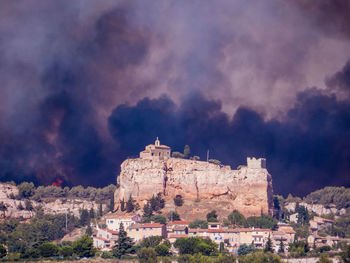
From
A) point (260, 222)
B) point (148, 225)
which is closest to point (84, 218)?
point (148, 225)

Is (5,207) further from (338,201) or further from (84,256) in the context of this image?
(338,201)

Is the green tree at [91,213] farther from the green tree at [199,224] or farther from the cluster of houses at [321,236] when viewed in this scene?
the cluster of houses at [321,236]

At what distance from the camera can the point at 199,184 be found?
260ft

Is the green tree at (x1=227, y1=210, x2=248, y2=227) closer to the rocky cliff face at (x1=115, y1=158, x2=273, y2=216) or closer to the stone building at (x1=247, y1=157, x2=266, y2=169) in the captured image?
the rocky cliff face at (x1=115, y1=158, x2=273, y2=216)

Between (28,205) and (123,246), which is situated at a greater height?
(28,205)

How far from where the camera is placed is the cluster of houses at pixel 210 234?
70312 mm

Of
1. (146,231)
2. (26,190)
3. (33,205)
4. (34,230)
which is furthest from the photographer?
(26,190)

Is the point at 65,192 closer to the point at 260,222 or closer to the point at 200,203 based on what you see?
the point at 200,203

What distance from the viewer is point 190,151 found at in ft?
286

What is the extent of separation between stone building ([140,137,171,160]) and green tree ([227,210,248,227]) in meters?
10.2

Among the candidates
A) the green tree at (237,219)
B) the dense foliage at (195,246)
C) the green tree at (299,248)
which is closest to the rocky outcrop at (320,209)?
the green tree at (237,219)

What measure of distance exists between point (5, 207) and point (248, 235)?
2563 centimetres

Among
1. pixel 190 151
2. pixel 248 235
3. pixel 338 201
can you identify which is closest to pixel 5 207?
pixel 190 151

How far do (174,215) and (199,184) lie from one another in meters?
4.51
